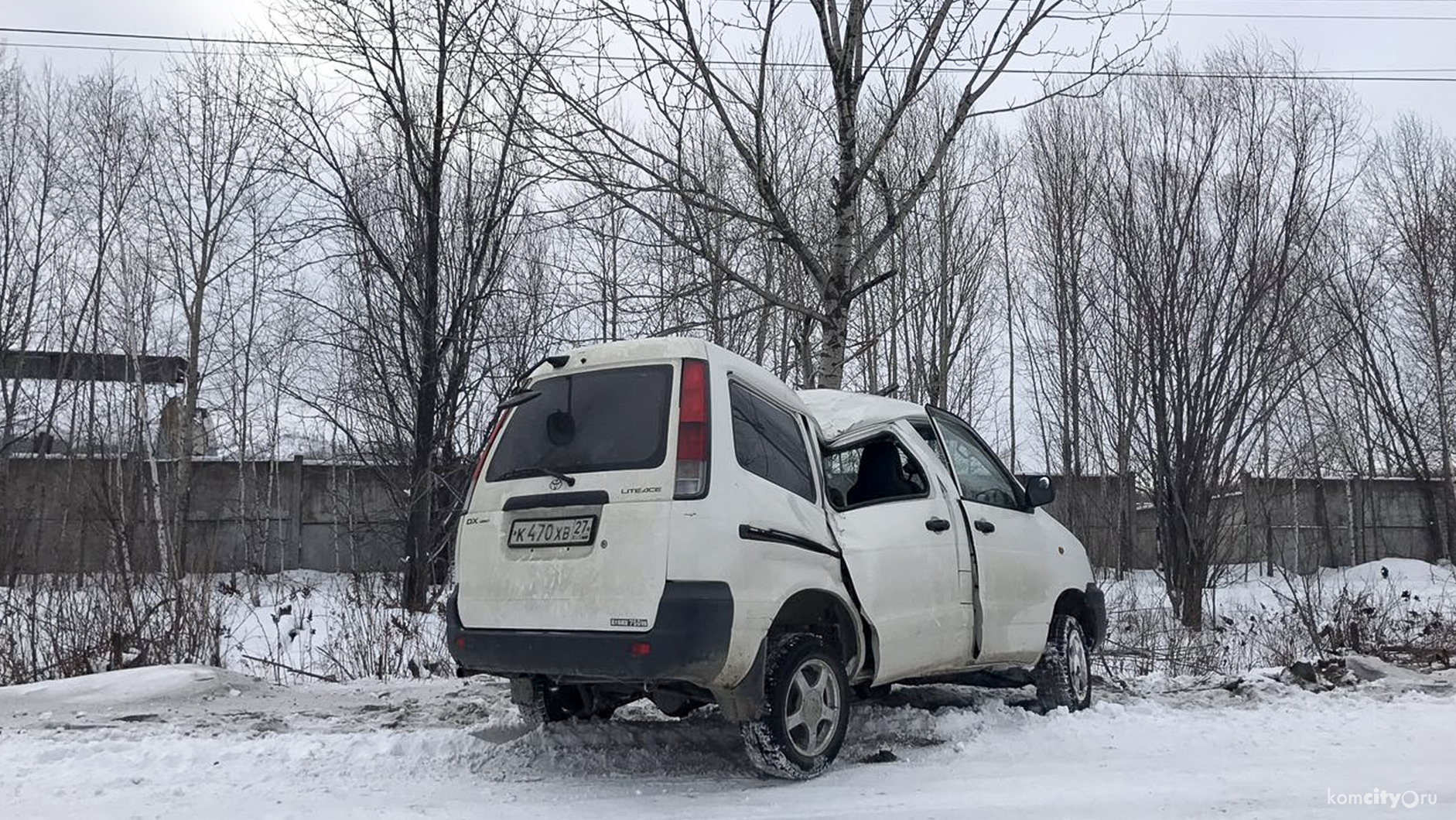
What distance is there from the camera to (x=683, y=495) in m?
4.23

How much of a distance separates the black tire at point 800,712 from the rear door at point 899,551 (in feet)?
1.23

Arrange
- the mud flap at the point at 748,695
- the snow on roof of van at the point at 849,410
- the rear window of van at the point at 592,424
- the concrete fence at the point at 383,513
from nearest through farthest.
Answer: the mud flap at the point at 748,695, the rear window of van at the point at 592,424, the snow on roof of van at the point at 849,410, the concrete fence at the point at 383,513

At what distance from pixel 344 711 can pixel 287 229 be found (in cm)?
980

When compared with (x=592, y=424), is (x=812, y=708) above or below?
below

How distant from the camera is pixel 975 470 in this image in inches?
251

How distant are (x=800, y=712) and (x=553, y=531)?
1.44 meters

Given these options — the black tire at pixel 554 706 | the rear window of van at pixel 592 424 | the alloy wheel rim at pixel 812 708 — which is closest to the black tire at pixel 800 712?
the alloy wheel rim at pixel 812 708

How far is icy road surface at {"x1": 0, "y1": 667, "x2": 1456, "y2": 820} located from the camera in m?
4.21

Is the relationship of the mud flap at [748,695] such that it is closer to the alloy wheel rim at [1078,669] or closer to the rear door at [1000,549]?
the rear door at [1000,549]

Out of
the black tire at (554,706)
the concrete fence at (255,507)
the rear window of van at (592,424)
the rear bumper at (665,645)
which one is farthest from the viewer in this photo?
the concrete fence at (255,507)

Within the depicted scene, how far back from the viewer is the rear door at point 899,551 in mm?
5133

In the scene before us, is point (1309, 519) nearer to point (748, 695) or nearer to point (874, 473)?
point (874, 473)

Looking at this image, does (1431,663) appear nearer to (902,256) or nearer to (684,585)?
(684,585)

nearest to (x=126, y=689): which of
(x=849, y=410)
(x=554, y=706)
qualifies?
(x=554, y=706)
